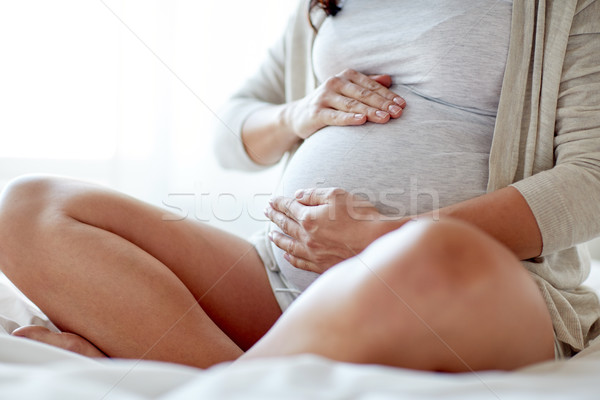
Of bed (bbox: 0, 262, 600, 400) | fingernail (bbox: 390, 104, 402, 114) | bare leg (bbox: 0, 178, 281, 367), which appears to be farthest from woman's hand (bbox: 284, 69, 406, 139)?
bed (bbox: 0, 262, 600, 400)

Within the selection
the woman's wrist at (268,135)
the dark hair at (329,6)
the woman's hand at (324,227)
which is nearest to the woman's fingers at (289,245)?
the woman's hand at (324,227)

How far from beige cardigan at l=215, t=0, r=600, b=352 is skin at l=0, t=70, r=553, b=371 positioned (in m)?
0.04

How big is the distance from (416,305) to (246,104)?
0.77 metres

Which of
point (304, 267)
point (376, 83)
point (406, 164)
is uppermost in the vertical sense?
point (376, 83)

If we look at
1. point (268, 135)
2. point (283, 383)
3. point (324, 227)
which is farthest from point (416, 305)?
point (268, 135)

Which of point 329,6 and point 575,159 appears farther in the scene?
point 329,6

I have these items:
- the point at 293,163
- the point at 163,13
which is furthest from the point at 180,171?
the point at 293,163

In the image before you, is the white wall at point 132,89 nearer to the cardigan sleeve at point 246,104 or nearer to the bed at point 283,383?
the cardigan sleeve at point 246,104

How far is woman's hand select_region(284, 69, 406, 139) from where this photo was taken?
0.81m

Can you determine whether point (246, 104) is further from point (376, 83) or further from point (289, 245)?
point (289, 245)

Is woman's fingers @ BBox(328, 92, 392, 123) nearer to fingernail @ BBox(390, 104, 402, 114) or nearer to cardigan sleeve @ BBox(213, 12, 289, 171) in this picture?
fingernail @ BBox(390, 104, 402, 114)

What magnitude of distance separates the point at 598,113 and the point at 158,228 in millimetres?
583

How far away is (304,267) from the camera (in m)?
0.75

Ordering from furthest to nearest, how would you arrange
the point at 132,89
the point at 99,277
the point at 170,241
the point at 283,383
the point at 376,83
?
the point at 132,89 < the point at 376,83 < the point at 170,241 < the point at 99,277 < the point at 283,383
